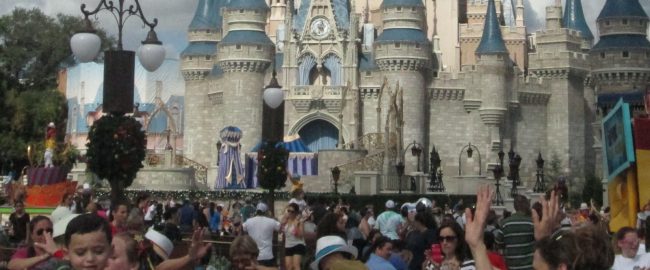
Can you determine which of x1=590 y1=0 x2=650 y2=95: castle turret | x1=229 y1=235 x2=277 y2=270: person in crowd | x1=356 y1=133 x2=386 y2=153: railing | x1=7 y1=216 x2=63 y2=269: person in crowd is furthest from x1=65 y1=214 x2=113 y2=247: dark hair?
x1=590 y1=0 x2=650 y2=95: castle turret

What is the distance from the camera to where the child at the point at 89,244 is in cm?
505

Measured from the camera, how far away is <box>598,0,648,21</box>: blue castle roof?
62594mm

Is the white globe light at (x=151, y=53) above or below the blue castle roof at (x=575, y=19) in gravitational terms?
below

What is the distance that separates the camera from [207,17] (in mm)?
65250

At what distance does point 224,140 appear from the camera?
174 ft

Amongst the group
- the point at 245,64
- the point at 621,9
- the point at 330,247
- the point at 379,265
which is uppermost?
the point at 621,9

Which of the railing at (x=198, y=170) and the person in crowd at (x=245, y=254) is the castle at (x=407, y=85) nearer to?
the railing at (x=198, y=170)

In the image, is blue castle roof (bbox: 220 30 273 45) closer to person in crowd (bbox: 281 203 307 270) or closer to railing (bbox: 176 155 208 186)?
railing (bbox: 176 155 208 186)

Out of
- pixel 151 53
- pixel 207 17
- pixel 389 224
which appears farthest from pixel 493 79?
pixel 389 224

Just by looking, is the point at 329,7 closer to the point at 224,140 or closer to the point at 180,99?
the point at 224,140

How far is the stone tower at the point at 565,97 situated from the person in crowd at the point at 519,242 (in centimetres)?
5318

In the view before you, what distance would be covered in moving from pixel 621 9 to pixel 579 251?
59.7 meters

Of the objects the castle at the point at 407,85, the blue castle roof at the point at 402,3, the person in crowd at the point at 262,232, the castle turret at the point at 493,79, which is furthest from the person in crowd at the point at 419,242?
the blue castle roof at the point at 402,3

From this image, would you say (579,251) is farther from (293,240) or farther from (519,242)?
(293,240)
